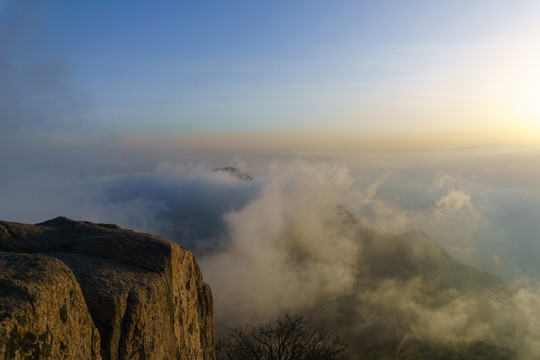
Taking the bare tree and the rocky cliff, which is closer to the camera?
the rocky cliff

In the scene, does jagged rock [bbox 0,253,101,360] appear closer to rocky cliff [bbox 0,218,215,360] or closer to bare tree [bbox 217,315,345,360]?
rocky cliff [bbox 0,218,215,360]

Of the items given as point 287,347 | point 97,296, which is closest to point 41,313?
point 97,296

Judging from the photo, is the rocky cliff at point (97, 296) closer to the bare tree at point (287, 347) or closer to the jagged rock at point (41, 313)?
the jagged rock at point (41, 313)

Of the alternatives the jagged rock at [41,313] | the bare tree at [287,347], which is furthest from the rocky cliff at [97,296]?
the bare tree at [287,347]

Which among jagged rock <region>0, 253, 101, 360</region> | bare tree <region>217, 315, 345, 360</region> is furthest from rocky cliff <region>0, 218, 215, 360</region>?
bare tree <region>217, 315, 345, 360</region>

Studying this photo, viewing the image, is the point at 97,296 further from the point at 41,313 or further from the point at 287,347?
the point at 287,347

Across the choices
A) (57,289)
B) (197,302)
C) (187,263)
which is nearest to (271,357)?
(197,302)

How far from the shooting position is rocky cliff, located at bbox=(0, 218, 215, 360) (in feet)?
22.9

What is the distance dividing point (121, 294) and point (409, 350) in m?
210

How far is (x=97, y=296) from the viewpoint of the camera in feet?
31.6

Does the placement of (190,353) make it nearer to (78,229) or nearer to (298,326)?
(78,229)

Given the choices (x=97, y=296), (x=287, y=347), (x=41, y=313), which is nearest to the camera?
(x=41, y=313)

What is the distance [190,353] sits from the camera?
14.3m

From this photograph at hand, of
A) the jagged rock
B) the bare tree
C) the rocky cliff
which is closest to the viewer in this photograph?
the jagged rock
